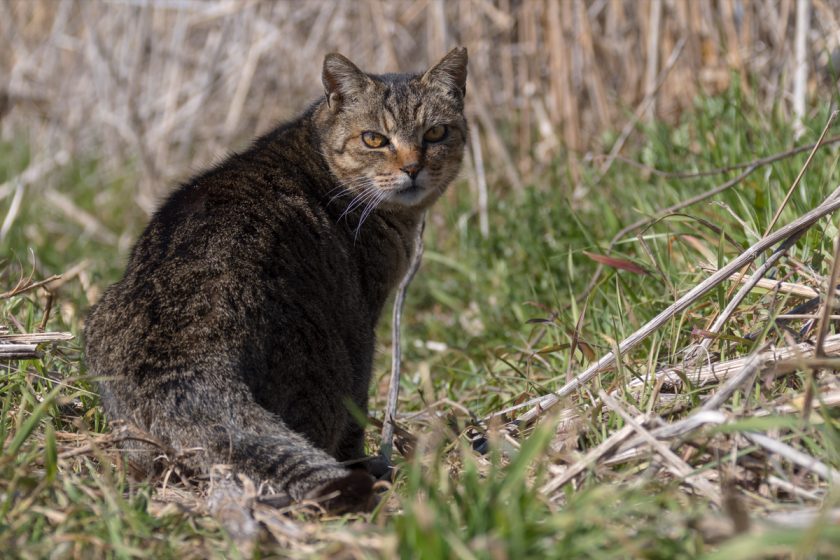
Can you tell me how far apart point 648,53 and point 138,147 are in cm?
366

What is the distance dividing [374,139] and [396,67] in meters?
2.16

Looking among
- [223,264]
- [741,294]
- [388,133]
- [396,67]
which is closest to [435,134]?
[388,133]

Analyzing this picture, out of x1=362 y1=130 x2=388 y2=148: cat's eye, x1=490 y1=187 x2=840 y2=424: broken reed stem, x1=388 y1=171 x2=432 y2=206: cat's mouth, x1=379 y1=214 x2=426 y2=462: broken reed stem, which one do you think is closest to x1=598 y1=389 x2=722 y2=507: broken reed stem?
x1=490 y1=187 x2=840 y2=424: broken reed stem

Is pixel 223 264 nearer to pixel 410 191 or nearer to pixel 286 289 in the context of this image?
pixel 286 289

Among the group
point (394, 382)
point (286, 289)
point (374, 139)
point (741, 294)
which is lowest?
point (394, 382)

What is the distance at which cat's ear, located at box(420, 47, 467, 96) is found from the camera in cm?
338

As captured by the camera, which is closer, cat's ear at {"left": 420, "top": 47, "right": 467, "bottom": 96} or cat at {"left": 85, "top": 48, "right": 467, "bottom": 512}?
cat at {"left": 85, "top": 48, "right": 467, "bottom": 512}

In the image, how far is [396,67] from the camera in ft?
17.2

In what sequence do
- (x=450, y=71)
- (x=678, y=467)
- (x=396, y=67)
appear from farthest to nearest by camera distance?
1. (x=396, y=67)
2. (x=450, y=71)
3. (x=678, y=467)

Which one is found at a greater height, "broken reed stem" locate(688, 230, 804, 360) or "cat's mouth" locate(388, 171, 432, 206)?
"cat's mouth" locate(388, 171, 432, 206)

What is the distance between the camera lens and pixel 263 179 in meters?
2.86

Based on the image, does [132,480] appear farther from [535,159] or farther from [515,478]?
[535,159]

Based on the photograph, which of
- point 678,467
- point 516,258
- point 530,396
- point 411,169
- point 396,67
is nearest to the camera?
point 678,467

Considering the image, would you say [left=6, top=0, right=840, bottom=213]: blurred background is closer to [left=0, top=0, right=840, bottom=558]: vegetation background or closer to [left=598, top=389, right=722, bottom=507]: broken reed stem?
[left=0, top=0, right=840, bottom=558]: vegetation background
